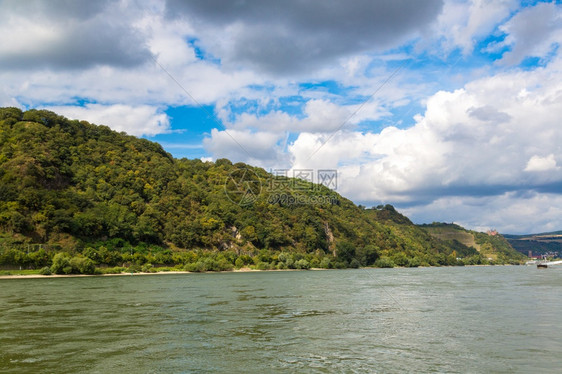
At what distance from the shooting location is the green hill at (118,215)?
365 ft

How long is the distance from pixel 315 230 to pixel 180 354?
6931 inches

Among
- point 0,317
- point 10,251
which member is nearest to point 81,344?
point 0,317

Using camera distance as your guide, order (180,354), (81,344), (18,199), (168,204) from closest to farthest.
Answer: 1. (180,354)
2. (81,344)
3. (18,199)
4. (168,204)

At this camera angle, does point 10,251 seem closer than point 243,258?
Yes

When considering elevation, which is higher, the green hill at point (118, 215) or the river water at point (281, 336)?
the green hill at point (118, 215)

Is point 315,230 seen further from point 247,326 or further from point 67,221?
point 247,326

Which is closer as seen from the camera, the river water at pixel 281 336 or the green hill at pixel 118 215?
the river water at pixel 281 336

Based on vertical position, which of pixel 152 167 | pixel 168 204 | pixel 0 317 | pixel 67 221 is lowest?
pixel 0 317

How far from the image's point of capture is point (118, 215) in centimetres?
14038

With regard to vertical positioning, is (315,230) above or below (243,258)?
above

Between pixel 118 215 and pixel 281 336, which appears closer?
pixel 281 336

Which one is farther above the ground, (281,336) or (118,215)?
(118,215)

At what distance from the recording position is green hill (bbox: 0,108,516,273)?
4377 inches

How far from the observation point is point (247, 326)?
1192 inches
